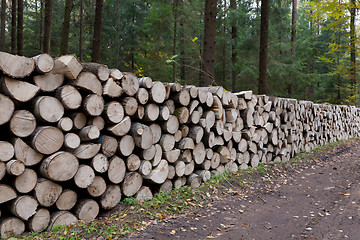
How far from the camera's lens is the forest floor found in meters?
3.17

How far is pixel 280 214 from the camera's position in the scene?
3963mm

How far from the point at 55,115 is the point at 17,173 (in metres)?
0.70

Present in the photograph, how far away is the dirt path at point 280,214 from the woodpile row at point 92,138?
75cm

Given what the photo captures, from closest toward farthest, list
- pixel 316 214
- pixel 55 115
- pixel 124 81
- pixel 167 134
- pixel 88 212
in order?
1. pixel 55 115
2. pixel 88 212
3. pixel 124 81
4. pixel 316 214
5. pixel 167 134

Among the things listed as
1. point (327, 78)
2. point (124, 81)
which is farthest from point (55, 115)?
point (327, 78)

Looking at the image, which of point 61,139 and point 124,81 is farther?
point 124,81

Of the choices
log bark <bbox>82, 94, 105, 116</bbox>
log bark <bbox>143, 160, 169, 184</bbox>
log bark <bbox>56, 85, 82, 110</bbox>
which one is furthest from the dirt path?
log bark <bbox>56, 85, 82, 110</bbox>

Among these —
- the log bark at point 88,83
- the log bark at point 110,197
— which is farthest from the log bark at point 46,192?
the log bark at point 88,83

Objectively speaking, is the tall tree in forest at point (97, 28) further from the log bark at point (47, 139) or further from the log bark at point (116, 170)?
the log bark at point (47, 139)

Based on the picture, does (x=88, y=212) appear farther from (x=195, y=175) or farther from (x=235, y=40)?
(x=235, y=40)

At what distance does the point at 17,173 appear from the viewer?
8.65ft

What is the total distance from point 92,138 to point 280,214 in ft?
9.54

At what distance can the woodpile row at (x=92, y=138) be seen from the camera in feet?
8.89

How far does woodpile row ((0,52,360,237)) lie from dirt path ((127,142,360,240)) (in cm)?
75
